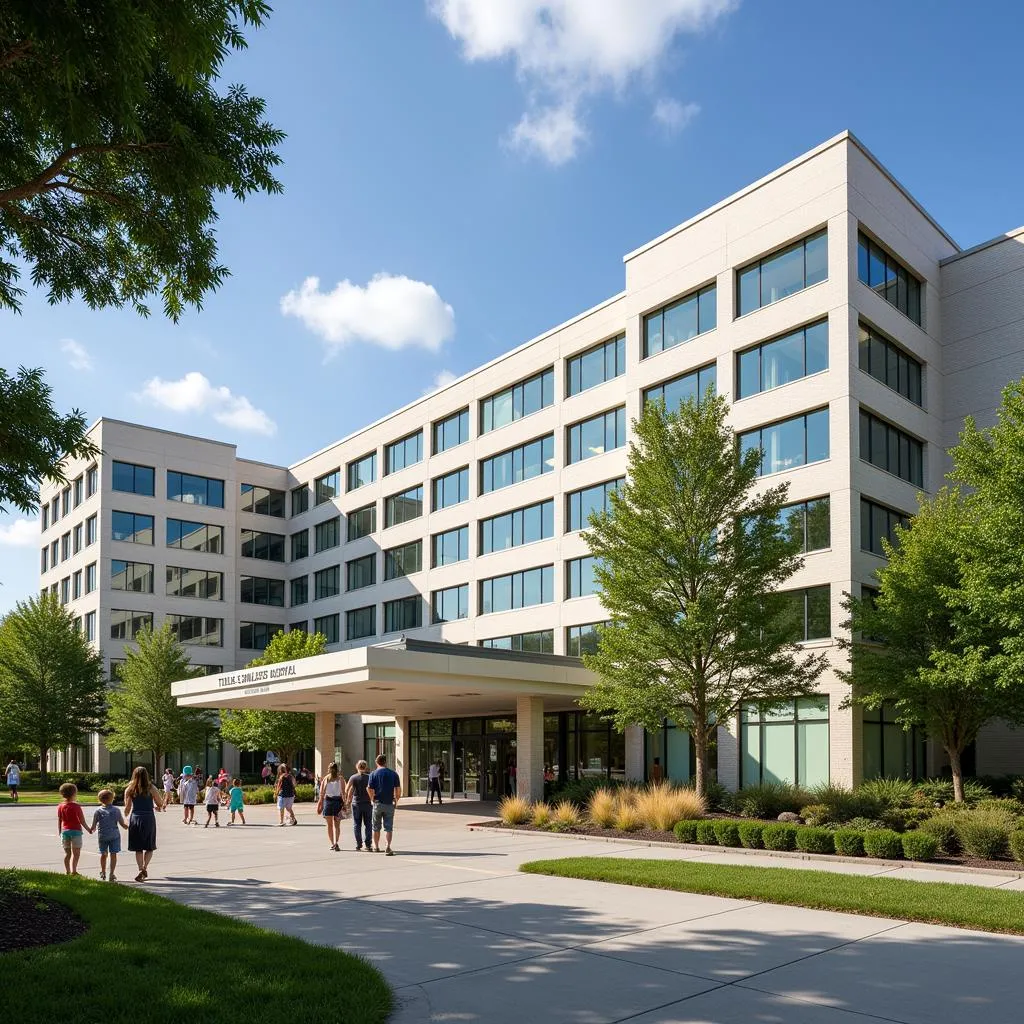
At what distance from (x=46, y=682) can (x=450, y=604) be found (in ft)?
70.6

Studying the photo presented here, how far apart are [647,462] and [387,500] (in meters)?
27.9

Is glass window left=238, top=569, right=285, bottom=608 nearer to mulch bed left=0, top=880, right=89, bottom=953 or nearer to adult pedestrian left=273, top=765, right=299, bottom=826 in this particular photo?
adult pedestrian left=273, top=765, right=299, bottom=826

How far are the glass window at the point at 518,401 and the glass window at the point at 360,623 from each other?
13.2 metres

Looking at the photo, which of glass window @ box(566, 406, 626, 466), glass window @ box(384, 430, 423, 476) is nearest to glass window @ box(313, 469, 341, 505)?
glass window @ box(384, 430, 423, 476)

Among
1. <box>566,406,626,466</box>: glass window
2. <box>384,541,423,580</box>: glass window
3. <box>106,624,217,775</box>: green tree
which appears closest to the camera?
<box>566,406,626,466</box>: glass window

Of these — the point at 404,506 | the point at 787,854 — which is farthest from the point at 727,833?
the point at 404,506

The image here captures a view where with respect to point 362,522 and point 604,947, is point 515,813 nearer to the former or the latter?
point 604,947

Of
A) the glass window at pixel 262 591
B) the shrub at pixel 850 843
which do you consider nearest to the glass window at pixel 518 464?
the glass window at pixel 262 591

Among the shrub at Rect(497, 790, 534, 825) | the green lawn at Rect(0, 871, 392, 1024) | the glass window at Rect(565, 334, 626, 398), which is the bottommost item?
the shrub at Rect(497, 790, 534, 825)

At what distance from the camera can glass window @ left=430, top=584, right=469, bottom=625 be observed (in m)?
45.9

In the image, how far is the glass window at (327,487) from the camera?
5844cm

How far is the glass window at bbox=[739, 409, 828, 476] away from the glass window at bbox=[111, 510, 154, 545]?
40.4 metres

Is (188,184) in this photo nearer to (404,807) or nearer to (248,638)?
(404,807)

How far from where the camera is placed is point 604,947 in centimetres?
1051
